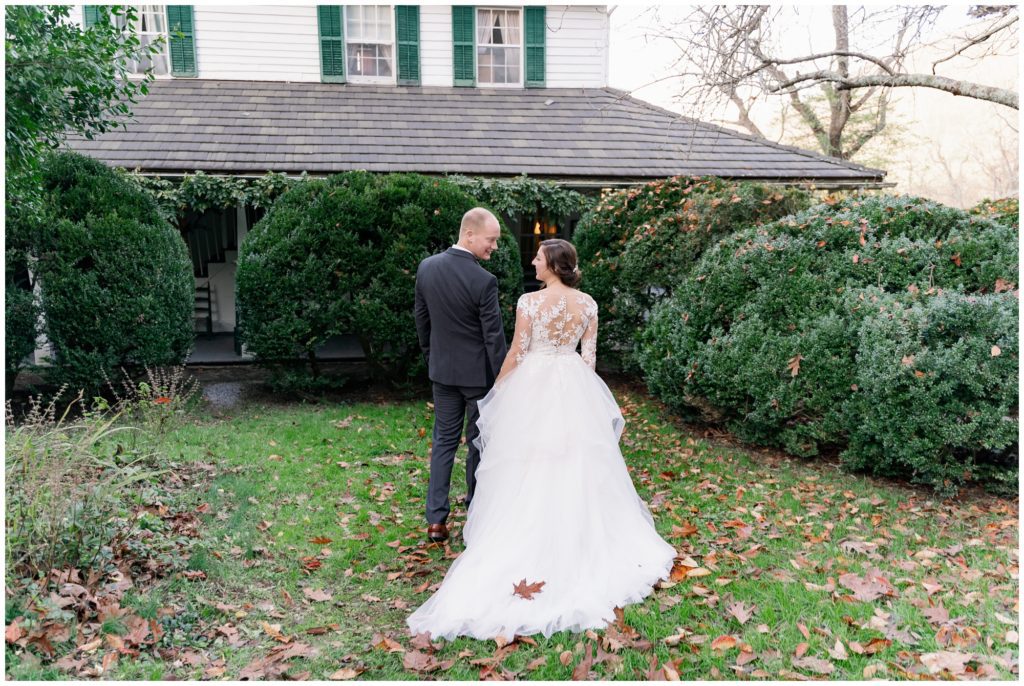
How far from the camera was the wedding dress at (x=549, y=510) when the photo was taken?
12.1ft

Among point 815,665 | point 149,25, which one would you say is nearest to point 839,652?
point 815,665

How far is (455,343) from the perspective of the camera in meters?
4.88

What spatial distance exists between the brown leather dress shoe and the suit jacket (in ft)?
3.49

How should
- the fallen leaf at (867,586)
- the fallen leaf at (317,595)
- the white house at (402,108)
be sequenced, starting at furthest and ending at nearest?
the white house at (402,108) → the fallen leaf at (317,595) → the fallen leaf at (867,586)

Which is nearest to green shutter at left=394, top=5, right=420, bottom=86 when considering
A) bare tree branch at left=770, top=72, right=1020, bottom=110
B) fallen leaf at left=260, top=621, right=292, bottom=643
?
bare tree branch at left=770, top=72, right=1020, bottom=110

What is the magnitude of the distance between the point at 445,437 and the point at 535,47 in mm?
11464

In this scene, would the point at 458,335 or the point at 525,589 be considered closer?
the point at 525,589

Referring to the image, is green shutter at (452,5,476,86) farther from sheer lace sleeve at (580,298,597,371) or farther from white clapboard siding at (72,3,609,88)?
sheer lace sleeve at (580,298,597,371)

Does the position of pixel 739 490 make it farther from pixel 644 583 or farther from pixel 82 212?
pixel 82 212

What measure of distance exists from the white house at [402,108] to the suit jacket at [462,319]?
23.1 ft

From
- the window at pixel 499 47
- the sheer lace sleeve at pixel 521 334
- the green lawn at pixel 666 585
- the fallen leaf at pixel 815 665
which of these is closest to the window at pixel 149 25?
the window at pixel 499 47

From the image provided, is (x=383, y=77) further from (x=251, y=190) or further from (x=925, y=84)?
(x=925, y=84)

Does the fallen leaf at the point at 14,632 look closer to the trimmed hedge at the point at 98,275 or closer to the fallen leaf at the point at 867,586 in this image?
the fallen leaf at the point at 867,586

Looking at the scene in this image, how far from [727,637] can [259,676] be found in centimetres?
238
